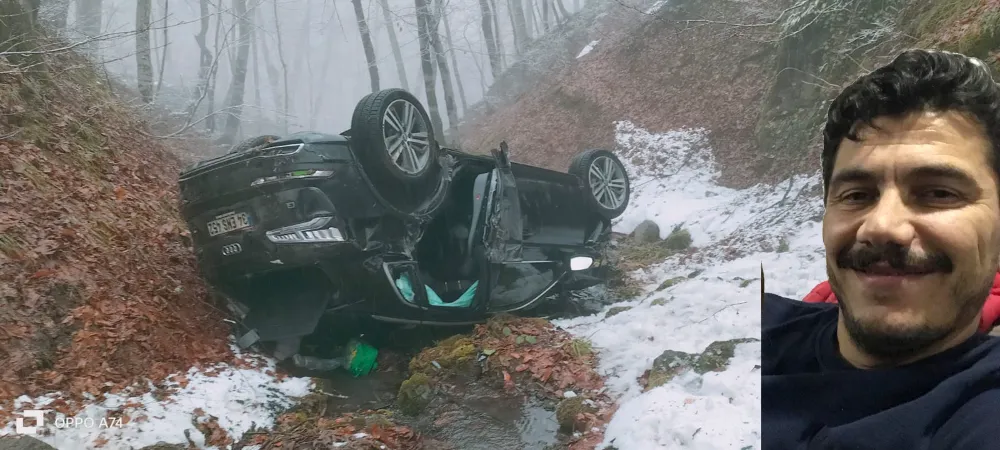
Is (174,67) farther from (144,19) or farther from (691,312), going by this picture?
(691,312)

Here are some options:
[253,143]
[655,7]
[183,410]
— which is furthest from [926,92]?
[183,410]

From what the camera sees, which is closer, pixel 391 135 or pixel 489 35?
pixel 391 135

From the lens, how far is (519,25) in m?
1.86

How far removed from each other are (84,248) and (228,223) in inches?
15.3

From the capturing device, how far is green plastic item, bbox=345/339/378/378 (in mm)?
1570

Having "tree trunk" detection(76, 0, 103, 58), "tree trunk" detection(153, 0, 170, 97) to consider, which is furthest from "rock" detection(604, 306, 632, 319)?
"tree trunk" detection(76, 0, 103, 58)

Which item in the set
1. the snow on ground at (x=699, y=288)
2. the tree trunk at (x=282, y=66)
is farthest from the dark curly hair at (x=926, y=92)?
the tree trunk at (x=282, y=66)

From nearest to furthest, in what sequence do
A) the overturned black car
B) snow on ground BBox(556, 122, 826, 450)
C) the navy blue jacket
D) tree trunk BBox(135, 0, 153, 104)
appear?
1. the navy blue jacket
2. snow on ground BBox(556, 122, 826, 450)
3. the overturned black car
4. tree trunk BBox(135, 0, 153, 104)

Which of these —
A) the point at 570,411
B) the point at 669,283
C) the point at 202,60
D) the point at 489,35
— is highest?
the point at 202,60

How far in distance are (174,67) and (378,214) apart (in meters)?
0.85

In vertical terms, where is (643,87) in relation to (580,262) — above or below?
above

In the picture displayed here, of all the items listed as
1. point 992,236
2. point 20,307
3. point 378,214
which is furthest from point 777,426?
point 20,307

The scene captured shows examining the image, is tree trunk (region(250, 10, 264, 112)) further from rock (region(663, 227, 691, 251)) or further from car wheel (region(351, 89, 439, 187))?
rock (region(663, 227, 691, 251))

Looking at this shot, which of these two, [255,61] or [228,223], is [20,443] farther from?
[255,61]
